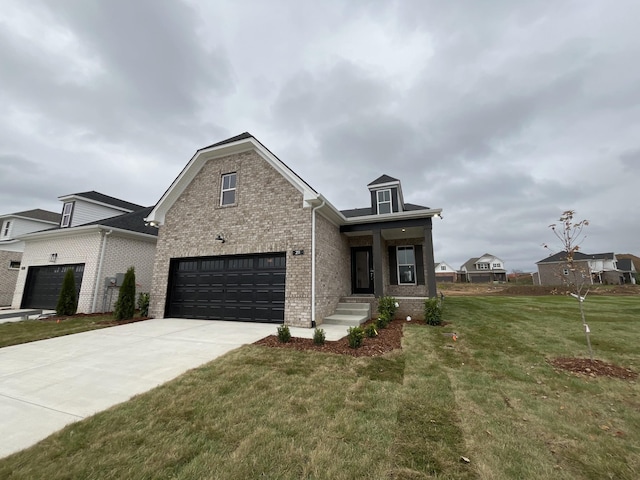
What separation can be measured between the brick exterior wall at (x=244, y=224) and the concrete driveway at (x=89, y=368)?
6.95 ft

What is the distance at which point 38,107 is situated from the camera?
1339cm

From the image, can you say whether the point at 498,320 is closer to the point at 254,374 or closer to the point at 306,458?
the point at 254,374

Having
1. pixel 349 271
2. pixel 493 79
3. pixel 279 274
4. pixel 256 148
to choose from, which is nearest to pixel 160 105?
pixel 256 148

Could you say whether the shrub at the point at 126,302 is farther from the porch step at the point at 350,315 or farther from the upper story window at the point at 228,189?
the porch step at the point at 350,315

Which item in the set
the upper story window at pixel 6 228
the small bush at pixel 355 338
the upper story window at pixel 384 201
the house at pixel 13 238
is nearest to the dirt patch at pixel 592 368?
the small bush at pixel 355 338

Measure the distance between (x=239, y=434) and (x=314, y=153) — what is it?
22420 mm

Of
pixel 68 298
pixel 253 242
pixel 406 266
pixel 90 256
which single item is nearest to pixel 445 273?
pixel 406 266

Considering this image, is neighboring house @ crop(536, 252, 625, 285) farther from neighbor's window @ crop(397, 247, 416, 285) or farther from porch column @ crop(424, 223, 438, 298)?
porch column @ crop(424, 223, 438, 298)

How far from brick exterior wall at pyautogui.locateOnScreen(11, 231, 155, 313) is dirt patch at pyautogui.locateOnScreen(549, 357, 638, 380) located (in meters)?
17.2

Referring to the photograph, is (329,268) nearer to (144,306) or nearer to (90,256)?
(144,306)

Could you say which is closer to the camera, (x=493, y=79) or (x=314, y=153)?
(x=493, y=79)

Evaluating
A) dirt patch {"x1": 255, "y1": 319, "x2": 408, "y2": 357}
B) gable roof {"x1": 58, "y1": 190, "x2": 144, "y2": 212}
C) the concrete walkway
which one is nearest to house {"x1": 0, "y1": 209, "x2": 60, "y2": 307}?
gable roof {"x1": 58, "y1": 190, "x2": 144, "y2": 212}

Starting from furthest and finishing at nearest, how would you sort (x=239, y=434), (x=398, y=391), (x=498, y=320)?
1. (x=498, y=320)
2. (x=398, y=391)
3. (x=239, y=434)

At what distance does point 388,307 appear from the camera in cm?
976
